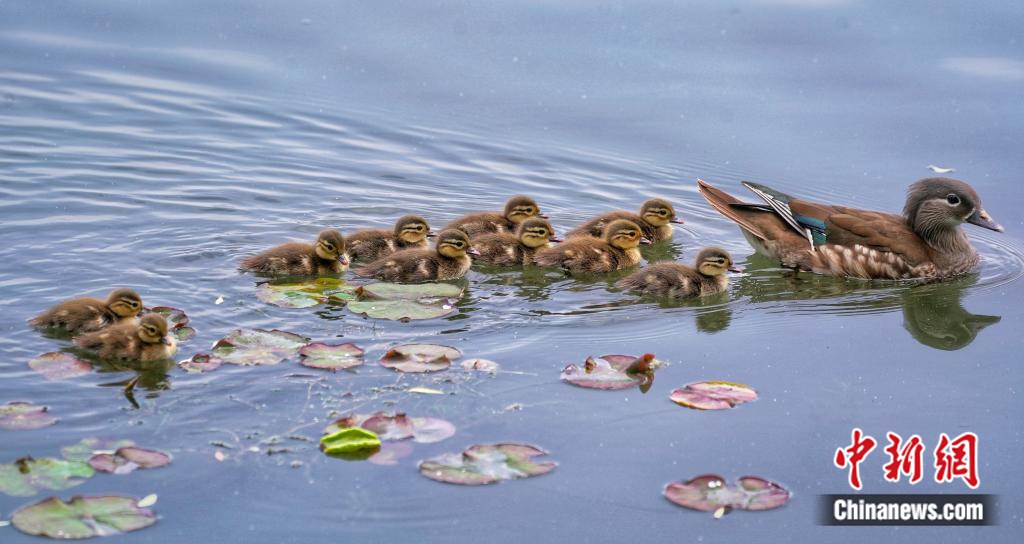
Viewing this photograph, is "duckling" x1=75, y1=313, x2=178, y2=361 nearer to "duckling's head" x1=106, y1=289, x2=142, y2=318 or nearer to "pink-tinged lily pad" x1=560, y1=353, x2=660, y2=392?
"duckling's head" x1=106, y1=289, x2=142, y2=318

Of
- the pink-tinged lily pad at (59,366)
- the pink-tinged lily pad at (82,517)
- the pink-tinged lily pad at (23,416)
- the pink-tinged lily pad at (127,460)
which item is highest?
the pink-tinged lily pad at (59,366)

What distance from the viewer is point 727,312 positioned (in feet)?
23.7

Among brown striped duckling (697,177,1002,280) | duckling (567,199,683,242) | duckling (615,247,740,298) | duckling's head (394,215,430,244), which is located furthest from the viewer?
duckling (567,199,683,242)

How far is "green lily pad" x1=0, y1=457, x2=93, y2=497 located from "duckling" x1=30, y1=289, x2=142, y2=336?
1457mm

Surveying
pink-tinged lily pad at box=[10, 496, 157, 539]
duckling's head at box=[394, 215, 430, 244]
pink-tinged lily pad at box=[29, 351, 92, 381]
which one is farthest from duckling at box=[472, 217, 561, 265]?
pink-tinged lily pad at box=[10, 496, 157, 539]

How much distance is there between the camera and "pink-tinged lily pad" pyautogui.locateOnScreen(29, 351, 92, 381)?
5.89 meters

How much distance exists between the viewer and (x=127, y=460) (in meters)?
5.02

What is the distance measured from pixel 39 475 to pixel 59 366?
1.17m

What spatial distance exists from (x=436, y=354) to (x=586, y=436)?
3.35ft

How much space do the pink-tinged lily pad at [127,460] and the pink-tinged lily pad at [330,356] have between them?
107 cm

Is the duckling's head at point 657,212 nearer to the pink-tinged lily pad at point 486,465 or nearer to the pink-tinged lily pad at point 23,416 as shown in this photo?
the pink-tinged lily pad at point 486,465

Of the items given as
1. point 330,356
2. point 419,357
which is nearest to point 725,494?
point 419,357

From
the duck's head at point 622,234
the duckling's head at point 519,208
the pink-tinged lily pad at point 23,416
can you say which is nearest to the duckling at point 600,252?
the duck's head at point 622,234

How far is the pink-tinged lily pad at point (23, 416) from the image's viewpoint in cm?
532
